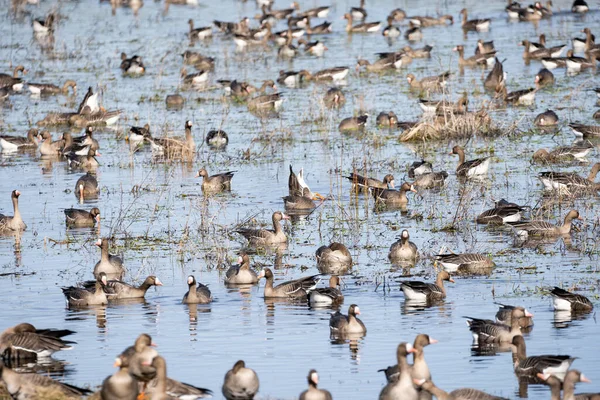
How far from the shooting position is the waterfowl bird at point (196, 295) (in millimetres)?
16750

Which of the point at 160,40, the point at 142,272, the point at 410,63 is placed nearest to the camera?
the point at 142,272

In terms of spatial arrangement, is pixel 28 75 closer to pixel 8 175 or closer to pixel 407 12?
pixel 8 175

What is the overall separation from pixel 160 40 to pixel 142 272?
31.9 meters

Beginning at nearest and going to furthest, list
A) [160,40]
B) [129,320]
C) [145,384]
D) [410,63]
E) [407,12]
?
[145,384]
[129,320]
[410,63]
[160,40]
[407,12]

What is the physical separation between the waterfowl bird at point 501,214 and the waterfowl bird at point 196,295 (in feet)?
20.4

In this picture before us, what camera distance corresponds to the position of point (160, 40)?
4953 centimetres

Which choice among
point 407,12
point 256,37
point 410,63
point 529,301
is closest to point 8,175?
point 529,301

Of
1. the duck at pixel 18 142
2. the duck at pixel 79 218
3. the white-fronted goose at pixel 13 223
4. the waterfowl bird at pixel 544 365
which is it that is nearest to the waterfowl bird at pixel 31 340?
the waterfowl bird at pixel 544 365

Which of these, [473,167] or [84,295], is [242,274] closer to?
[84,295]

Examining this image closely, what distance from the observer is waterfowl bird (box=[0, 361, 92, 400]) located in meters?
12.0

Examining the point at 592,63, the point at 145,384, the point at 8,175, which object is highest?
the point at 592,63

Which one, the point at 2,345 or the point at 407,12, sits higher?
the point at 407,12

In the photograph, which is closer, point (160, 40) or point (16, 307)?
point (16, 307)

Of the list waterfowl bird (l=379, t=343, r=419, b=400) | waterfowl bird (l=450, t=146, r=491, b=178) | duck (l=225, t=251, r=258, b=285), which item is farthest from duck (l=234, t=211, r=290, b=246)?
waterfowl bird (l=379, t=343, r=419, b=400)
